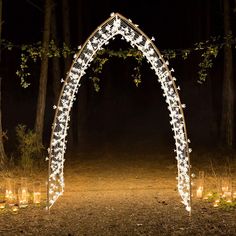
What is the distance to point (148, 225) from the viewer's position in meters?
6.62

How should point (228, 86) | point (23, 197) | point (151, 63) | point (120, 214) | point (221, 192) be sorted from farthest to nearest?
point (228, 86), point (221, 192), point (23, 197), point (151, 63), point (120, 214)

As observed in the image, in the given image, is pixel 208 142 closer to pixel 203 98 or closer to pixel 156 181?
pixel 203 98

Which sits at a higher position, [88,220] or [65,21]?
[65,21]

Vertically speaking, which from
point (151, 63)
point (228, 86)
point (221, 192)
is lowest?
point (221, 192)

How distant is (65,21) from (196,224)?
10888 millimetres

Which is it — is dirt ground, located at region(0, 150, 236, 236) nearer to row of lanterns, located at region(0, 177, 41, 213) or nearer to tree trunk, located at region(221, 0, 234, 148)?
row of lanterns, located at region(0, 177, 41, 213)

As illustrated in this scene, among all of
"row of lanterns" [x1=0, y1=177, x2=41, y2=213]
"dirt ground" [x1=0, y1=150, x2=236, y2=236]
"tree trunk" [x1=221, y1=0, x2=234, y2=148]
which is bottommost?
"dirt ground" [x1=0, y1=150, x2=236, y2=236]

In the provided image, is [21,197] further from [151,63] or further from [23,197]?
[151,63]

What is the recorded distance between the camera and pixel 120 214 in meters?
7.29

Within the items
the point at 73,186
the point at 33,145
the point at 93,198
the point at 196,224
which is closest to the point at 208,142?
the point at 33,145

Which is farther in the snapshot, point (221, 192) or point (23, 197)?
point (221, 192)

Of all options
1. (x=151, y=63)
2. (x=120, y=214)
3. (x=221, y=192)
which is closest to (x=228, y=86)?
(x=221, y=192)

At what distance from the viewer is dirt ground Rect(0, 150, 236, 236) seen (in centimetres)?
644

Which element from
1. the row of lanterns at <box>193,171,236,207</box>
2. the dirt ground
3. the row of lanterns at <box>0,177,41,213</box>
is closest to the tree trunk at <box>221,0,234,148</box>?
the dirt ground
